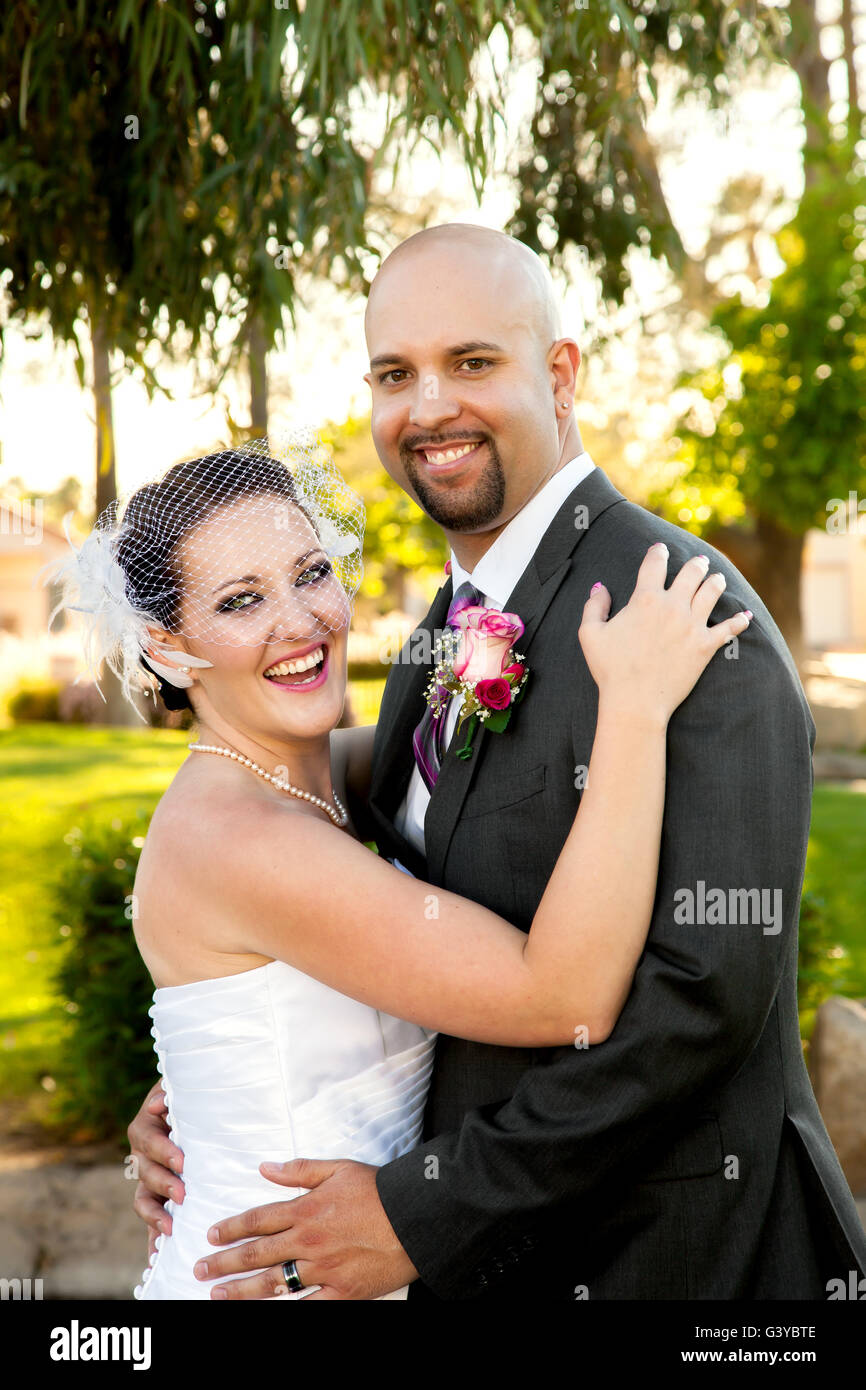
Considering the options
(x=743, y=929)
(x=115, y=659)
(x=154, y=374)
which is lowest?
(x=743, y=929)

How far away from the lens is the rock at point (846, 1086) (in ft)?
15.4

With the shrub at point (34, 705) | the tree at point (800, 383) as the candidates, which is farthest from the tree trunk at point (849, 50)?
the shrub at point (34, 705)

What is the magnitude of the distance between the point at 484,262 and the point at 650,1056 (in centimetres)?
146

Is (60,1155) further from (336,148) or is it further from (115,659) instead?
(336,148)

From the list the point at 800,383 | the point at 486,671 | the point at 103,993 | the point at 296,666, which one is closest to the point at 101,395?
the point at 103,993

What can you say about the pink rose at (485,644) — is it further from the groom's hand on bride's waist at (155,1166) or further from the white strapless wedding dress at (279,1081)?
the groom's hand on bride's waist at (155,1166)

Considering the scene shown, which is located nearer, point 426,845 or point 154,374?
point 426,845

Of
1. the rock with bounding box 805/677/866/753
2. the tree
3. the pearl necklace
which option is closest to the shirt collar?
the pearl necklace

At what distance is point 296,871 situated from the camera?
83.4 inches

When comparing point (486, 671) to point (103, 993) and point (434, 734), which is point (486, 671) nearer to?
point (434, 734)
